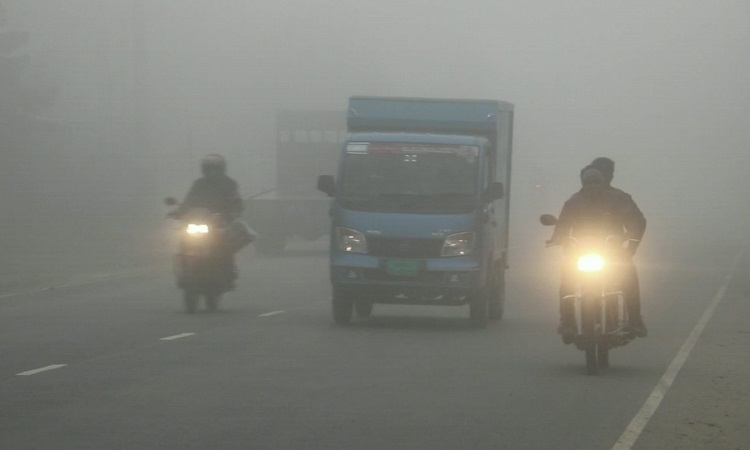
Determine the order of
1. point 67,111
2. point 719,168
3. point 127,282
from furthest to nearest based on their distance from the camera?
point 719,168, point 67,111, point 127,282

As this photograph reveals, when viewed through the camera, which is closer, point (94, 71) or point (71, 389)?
point (71, 389)

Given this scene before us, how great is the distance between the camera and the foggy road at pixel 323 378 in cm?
982

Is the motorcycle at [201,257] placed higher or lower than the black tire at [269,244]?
higher

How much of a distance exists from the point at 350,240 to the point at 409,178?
1.04 meters

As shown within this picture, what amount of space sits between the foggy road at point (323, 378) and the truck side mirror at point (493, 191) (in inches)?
59.2

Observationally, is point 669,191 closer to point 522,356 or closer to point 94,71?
point 94,71

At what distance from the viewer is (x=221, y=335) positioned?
55.1 ft

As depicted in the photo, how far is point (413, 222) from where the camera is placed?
18328 millimetres

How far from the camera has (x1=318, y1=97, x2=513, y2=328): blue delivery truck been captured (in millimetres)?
18234

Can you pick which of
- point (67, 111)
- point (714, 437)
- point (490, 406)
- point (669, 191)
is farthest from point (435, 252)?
point (669, 191)

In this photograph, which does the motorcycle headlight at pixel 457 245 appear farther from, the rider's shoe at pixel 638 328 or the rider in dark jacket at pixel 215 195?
the rider's shoe at pixel 638 328

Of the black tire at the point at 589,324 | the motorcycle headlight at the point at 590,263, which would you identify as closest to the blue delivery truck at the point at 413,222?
the motorcycle headlight at the point at 590,263

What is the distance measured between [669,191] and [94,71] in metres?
48.9

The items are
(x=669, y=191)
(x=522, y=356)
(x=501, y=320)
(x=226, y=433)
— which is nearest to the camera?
(x=226, y=433)
